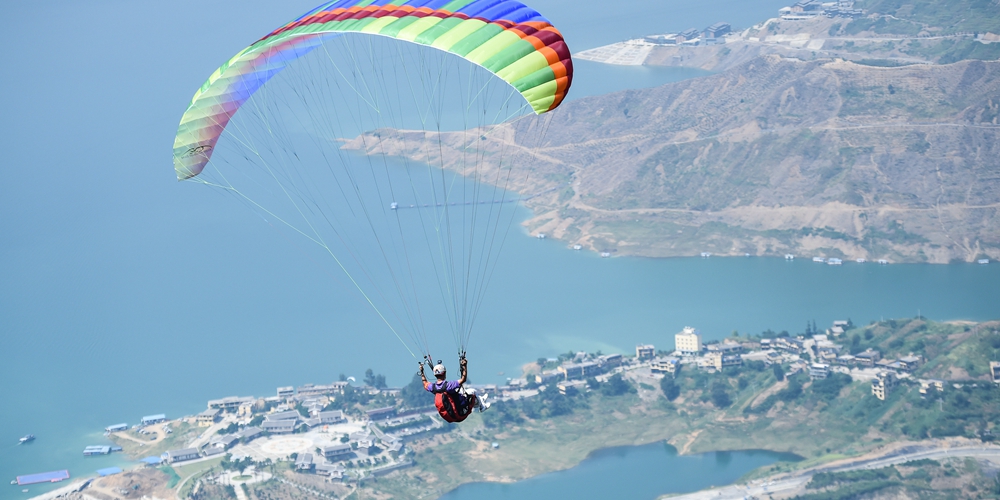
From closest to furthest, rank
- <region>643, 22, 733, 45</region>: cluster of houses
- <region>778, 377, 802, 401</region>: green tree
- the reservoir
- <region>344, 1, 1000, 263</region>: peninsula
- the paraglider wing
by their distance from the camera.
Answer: the paraglider wing < the reservoir < <region>778, 377, 802, 401</region>: green tree < <region>344, 1, 1000, 263</region>: peninsula < <region>643, 22, 733, 45</region>: cluster of houses

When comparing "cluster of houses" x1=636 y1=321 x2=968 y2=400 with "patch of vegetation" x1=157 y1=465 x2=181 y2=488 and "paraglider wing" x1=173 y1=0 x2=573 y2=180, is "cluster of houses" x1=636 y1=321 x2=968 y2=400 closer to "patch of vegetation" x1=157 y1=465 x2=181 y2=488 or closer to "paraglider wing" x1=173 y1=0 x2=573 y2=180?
"patch of vegetation" x1=157 y1=465 x2=181 y2=488

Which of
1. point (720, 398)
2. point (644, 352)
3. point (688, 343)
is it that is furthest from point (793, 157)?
point (720, 398)

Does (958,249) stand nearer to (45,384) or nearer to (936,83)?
(936,83)

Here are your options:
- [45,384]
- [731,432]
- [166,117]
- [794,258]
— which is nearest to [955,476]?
[731,432]

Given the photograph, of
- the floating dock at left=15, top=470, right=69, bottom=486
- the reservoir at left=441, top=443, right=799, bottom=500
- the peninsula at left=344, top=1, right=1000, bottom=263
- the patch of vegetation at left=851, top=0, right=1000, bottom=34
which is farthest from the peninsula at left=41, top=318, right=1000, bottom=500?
the patch of vegetation at left=851, top=0, right=1000, bottom=34

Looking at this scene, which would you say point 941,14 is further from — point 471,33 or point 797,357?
point 471,33

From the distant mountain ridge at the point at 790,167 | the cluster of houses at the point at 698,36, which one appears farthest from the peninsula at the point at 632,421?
the cluster of houses at the point at 698,36
